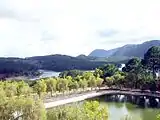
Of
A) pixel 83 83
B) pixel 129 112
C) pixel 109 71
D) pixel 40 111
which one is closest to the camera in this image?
pixel 40 111

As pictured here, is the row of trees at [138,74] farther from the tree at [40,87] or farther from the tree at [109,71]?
the tree at [40,87]

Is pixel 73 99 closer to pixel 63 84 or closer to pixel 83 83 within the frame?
pixel 63 84

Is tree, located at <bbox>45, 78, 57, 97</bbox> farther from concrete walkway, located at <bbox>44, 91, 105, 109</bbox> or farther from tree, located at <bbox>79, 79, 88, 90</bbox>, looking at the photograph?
concrete walkway, located at <bbox>44, 91, 105, 109</bbox>

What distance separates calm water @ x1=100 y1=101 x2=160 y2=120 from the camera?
4689 centimetres

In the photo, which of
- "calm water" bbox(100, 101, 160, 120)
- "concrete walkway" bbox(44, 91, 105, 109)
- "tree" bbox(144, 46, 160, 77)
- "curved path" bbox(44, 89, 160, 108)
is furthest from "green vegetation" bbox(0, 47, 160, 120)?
"calm water" bbox(100, 101, 160, 120)

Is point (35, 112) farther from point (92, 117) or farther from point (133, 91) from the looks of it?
point (133, 91)

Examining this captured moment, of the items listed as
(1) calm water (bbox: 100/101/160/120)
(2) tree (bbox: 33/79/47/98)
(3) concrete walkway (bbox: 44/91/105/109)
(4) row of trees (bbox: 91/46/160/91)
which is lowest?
(1) calm water (bbox: 100/101/160/120)

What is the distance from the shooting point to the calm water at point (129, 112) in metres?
46.9

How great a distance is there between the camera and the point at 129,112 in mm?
51281

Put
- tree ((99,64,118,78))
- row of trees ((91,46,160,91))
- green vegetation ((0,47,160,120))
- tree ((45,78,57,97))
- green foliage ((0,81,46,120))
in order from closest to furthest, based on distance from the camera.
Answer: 1. green vegetation ((0,47,160,120))
2. green foliage ((0,81,46,120))
3. tree ((45,78,57,97))
4. row of trees ((91,46,160,91))
5. tree ((99,64,118,78))

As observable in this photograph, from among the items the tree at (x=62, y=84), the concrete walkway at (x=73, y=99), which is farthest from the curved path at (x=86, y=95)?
the tree at (x=62, y=84)

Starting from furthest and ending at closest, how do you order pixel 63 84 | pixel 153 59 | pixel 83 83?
pixel 153 59 < pixel 83 83 < pixel 63 84

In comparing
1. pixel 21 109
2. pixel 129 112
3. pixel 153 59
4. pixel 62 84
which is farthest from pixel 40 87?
pixel 21 109

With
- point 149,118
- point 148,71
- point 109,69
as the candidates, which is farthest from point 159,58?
point 149,118
